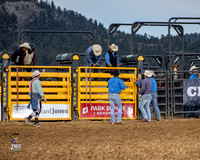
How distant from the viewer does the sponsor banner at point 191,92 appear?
50.7 ft

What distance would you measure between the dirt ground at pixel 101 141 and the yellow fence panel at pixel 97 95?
1.39m

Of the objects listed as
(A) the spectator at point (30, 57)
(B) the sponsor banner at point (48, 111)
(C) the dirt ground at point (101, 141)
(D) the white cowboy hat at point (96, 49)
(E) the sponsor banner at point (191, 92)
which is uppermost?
(D) the white cowboy hat at point (96, 49)

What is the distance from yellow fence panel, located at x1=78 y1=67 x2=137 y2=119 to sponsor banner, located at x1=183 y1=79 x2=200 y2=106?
2.09 m

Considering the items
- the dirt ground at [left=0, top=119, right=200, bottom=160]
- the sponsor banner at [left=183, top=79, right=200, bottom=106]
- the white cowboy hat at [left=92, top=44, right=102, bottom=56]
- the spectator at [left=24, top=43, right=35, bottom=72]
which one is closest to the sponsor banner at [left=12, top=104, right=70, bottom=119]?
the dirt ground at [left=0, top=119, right=200, bottom=160]

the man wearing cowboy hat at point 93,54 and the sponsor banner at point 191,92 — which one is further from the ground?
the man wearing cowboy hat at point 93,54

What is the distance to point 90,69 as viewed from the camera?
552 inches

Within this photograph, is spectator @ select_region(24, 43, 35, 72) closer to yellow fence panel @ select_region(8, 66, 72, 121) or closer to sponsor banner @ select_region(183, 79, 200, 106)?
yellow fence panel @ select_region(8, 66, 72, 121)

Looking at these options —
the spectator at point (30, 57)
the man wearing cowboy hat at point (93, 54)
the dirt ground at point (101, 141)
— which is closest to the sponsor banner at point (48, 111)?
the dirt ground at point (101, 141)

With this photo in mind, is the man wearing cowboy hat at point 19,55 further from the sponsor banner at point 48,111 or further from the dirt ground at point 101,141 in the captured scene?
the dirt ground at point 101,141

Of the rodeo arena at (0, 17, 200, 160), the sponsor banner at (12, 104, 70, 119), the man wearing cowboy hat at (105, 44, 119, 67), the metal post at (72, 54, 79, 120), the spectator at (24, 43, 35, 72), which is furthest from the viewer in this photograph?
the man wearing cowboy hat at (105, 44, 119, 67)

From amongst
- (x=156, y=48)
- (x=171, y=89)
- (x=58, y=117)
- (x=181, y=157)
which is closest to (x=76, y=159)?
(x=181, y=157)

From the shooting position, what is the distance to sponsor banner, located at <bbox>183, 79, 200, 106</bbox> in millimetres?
15461

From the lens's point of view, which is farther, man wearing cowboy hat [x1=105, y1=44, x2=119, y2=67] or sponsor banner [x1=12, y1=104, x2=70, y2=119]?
man wearing cowboy hat [x1=105, y1=44, x2=119, y2=67]

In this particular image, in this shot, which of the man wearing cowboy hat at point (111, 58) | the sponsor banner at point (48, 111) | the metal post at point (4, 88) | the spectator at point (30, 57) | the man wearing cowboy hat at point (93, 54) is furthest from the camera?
the man wearing cowboy hat at point (111, 58)
